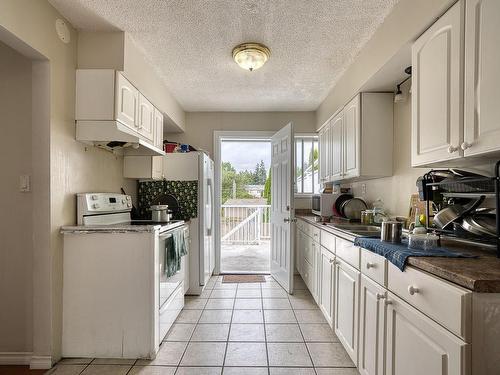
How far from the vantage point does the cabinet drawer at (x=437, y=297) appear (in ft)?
2.95

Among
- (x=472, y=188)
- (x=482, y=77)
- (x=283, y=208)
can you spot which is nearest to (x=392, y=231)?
(x=472, y=188)

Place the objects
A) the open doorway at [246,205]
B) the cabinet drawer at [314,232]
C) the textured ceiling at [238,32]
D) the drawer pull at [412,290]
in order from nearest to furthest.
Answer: the drawer pull at [412,290] → the textured ceiling at [238,32] → the cabinet drawer at [314,232] → the open doorway at [246,205]

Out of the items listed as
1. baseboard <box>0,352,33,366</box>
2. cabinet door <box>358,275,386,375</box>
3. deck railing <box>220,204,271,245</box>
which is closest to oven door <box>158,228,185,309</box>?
baseboard <box>0,352,33,366</box>

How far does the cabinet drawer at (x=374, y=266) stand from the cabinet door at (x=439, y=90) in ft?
2.06

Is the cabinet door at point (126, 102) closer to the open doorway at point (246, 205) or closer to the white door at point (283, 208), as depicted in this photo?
the white door at point (283, 208)

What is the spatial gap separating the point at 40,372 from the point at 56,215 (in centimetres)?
103

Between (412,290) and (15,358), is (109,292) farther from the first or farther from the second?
(412,290)

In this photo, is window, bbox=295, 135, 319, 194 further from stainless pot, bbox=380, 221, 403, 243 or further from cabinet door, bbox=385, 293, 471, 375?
cabinet door, bbox=385, 293, 471, 375

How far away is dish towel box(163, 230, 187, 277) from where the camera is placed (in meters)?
2.36

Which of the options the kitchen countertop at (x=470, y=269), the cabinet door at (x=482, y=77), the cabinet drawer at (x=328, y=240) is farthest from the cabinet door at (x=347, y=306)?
the cabinet door at (x=482, y=77)

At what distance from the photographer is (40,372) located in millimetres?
1874

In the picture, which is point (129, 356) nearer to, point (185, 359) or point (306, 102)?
point (185, 359)

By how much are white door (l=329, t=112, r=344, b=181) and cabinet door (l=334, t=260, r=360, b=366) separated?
1.31 m

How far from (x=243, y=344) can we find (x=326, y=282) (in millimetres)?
857
